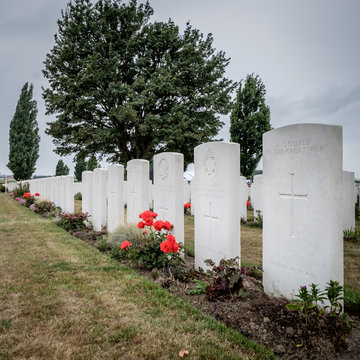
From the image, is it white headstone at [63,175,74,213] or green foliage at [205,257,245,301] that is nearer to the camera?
green foliage at [205,257,245,301]

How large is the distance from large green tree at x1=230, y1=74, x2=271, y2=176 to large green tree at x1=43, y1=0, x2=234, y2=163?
11.3 feet

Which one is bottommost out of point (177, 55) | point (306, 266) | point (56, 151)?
point (306, 266)

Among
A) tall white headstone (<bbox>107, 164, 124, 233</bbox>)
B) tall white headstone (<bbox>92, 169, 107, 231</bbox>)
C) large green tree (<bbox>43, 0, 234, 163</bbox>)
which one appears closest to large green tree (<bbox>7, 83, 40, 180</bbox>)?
large green tree (<bbox>43, 0, 234, 163</bbox>)

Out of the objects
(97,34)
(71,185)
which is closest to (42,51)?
(97,34)

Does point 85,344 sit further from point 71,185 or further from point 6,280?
point 71,185

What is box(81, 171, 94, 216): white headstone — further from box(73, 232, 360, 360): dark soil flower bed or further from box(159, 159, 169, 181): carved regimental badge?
box(73, 232, 360, 360): dark soil flower bed

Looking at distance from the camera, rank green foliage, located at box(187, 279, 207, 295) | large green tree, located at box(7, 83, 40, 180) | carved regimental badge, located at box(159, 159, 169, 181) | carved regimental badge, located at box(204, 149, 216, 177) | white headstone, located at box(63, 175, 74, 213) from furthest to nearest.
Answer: large green tree, located at box(7, 83, 40, 180), white headstone, located at box(63, 175, 74, 213), carved regimental badge, located at box(159, 159, 169, 181), carved regimental badge, located at box(204, 149, 216, 177), green foliage, located at box(187, 279, 207, 295)

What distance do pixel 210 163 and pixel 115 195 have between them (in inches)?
156

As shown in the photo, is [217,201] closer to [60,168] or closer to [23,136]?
[23,136]

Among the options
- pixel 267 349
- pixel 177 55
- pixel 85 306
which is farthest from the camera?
pixel 177 55

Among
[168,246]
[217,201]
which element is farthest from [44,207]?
[217,201]

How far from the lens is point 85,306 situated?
10.6 ft

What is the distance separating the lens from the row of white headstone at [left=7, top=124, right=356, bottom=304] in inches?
113

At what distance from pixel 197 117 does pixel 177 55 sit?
4.24 metres
